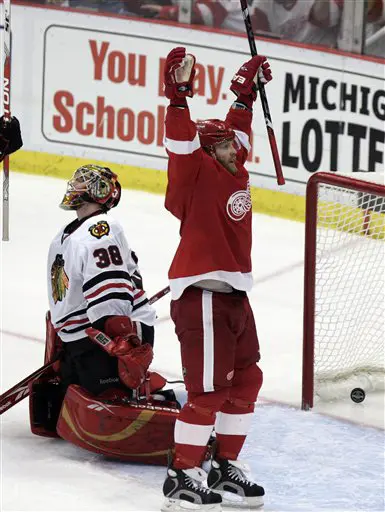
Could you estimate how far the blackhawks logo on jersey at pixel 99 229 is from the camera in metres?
4.23

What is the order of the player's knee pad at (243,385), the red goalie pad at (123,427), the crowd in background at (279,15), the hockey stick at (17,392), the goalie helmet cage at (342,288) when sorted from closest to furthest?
the player's knee pad at (243,385) → the red goalie pad at (123,427) → the hockey stick at (17,392) → the goalie helmet cage at (342,288) → the crowd in background at (279,15)

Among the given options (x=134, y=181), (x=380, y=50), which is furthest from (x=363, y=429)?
(x=134, y=181)

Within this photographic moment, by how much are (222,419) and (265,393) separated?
1.07m

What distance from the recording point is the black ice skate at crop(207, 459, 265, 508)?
403 cm

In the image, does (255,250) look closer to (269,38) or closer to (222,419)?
(269,38)

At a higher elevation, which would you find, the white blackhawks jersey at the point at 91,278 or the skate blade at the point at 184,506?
the white blackhawks jersey at the point at 91,278

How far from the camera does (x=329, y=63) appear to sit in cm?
708

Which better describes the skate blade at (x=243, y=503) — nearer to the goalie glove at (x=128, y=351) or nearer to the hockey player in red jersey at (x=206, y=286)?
the hockey player in red jersey at (x=206, y=286)

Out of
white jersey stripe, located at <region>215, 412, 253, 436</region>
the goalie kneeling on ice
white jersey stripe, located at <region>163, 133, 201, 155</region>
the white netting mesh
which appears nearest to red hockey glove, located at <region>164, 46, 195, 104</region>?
white jersey stripe, located at <region>163, 133, 201, 155</region>

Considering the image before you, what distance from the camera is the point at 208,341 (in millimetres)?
3867

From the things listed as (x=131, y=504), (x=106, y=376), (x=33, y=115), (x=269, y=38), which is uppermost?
(x=269, y=38)

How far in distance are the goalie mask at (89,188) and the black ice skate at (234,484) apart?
864mm

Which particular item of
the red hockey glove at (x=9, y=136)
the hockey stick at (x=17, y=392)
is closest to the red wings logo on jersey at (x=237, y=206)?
the hockey stick at (x=17, y=392)

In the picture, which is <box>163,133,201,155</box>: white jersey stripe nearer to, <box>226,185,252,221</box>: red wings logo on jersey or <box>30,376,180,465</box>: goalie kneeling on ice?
<box>226,185,252,221</box>: red wings logo on jersey
